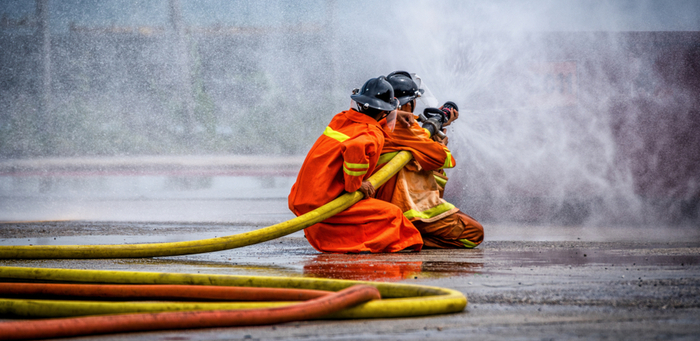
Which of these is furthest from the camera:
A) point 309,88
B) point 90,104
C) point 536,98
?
point 90,104

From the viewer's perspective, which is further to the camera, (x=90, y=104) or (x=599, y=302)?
(x=90, y=104)

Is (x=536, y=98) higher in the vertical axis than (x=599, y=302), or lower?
higher

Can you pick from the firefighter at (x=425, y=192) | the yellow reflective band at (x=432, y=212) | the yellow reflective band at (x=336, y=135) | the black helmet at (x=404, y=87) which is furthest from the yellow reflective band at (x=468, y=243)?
the yellow reflective band at (x=336, y=135)

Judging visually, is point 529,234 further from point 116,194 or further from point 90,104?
point 90,104

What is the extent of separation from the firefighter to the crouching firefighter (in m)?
0.19

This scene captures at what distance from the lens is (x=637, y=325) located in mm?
2162

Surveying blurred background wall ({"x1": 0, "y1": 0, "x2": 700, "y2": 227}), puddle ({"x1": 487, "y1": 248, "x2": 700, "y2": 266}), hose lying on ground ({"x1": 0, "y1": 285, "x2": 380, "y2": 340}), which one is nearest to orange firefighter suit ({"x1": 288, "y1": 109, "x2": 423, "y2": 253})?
puddle ({"x1": 487, "y1": 248, "x2": 700, "y2": 266})

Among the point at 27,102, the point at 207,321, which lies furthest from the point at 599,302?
the point at 27,102

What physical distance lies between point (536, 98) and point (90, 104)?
50.1ft

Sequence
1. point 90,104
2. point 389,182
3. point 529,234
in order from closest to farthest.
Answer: point 389,182
point 529,234
point 90,104

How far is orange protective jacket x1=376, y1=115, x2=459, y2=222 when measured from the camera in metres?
4.64

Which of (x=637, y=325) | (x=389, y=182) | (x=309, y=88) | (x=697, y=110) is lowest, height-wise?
(x=637, y=325)

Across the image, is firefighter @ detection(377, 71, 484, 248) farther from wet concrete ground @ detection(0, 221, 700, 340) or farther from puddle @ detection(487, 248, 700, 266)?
puddle @ detection(487, 248, 700, 266)

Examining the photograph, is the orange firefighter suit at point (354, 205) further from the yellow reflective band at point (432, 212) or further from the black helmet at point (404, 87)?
the black helmet at point (404, 87)
